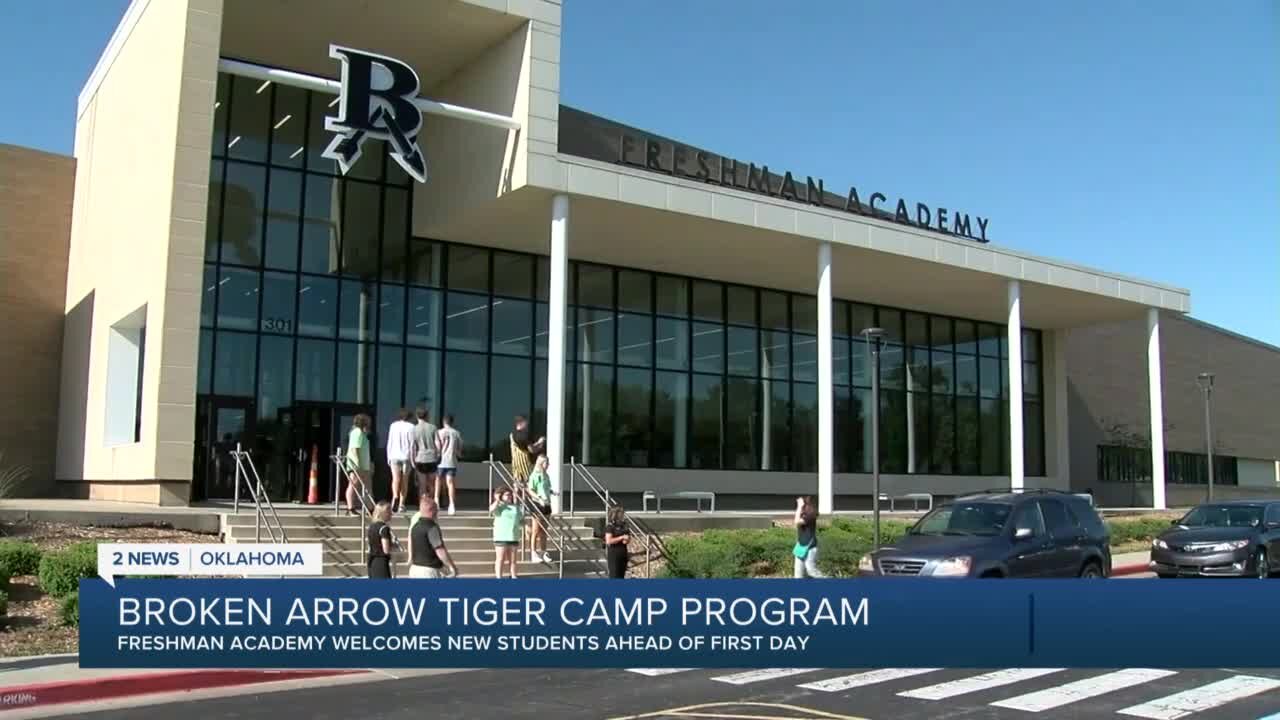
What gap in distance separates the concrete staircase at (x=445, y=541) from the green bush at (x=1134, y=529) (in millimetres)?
14081

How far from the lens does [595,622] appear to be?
947cm

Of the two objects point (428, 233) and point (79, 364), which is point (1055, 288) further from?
point (79, 364)

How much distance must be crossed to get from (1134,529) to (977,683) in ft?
63.2

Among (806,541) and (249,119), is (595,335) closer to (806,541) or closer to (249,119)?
(249,119)

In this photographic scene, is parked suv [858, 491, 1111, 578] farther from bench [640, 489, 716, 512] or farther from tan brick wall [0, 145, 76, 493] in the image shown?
tan brick wall [0, 145, 76, 493]

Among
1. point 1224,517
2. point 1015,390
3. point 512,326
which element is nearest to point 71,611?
point 512,326

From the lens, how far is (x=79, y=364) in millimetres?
25328

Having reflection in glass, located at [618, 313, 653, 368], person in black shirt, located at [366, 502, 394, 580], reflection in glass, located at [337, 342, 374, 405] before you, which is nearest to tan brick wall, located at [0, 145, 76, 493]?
reflection in glass, located at [337, 342, 374, 405]

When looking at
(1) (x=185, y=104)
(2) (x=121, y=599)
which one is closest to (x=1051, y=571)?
(2) (x=121, y=599)

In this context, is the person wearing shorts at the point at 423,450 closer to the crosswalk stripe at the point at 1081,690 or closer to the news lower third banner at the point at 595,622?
the news lower third banner at the point at 595,622

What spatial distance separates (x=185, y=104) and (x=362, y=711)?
43.1ft

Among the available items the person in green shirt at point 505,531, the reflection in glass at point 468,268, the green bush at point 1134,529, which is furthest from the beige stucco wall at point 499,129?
the green bush at point 1134,529

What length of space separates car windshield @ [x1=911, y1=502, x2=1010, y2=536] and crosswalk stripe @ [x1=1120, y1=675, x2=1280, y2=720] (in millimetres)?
4152

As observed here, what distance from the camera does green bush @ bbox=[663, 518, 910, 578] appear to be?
18.3 meters
